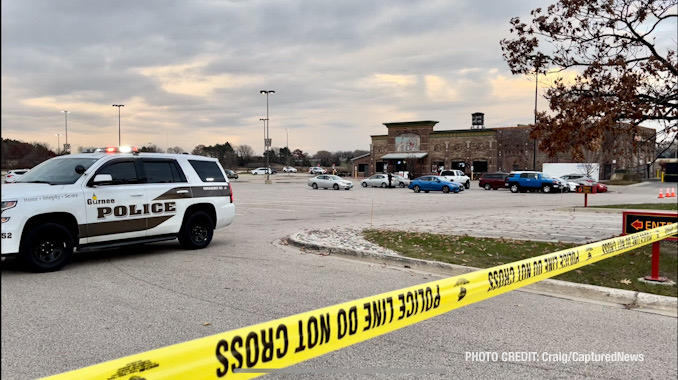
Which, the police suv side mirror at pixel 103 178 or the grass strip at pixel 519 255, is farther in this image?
the police suv side mirror at pixel 103 178

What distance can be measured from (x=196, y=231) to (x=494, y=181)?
37.0 m

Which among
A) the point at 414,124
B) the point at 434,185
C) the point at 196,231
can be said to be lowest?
the point at 196,231

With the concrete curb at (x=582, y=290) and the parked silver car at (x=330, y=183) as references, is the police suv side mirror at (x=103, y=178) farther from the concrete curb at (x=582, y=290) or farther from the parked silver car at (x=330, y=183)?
the parked silver car at (x=330, y=183)

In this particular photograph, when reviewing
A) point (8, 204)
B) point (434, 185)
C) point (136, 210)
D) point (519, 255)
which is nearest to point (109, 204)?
point (136, 210)

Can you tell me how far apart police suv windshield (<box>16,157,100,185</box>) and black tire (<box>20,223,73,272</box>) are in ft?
2.98

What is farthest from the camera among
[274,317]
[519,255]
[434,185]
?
[434,185]

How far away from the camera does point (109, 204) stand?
8766 mm

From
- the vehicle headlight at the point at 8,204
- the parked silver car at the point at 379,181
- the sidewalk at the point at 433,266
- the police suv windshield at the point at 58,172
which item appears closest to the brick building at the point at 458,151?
the parked silver car at the point at 379,181

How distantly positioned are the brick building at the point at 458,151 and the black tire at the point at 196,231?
5512cm

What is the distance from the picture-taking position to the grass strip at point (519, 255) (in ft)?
24.0

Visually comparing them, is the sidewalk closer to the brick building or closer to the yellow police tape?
the yellow police tape

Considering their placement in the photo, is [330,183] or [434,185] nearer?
[434,185]

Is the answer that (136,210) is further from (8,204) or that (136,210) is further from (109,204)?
(8,204)

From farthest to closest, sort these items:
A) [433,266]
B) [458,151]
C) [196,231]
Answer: [458,151], [196,231], [433,266]
